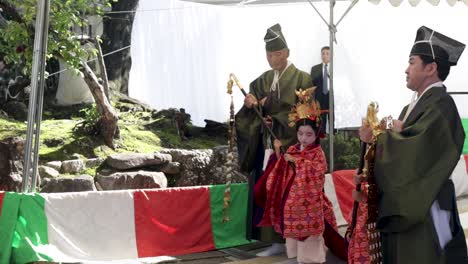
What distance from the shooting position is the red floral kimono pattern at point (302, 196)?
3760mm

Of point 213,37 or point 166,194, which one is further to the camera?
point 213,37

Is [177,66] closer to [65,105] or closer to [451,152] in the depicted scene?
[65,105]

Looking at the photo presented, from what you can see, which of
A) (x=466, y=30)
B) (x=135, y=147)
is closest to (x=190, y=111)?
(x=135, y=147)

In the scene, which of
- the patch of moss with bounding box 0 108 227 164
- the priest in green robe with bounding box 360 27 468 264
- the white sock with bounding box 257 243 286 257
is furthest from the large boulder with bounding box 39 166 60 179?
the priest in green robe with bounding box 360 27 468 264

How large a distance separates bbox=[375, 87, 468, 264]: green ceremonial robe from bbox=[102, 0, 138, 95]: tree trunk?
8621mm

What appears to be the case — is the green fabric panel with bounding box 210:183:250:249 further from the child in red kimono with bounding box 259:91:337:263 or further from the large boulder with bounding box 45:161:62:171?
the large boulder with bounding box 45:161:62:171

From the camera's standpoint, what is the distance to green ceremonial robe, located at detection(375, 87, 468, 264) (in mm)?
2367

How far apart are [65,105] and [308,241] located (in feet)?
23.0

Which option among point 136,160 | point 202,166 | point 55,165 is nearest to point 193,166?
point 202,166

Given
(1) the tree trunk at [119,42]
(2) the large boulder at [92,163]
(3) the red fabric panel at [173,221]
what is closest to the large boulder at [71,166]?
(2) the large boulder at [92,163]

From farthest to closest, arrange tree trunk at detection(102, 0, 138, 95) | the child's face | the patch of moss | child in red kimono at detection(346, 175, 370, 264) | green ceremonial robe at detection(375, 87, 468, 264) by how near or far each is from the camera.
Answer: tree trunk at detection(102, 0, 138, 95) < the patch of moss < the child's face < child in red kimono at detection(346, 175, 370, 264) < green ceremonial robe at detection(375, 87, 468, 264)

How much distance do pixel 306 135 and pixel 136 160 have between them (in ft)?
11.4

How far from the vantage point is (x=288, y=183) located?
3.94 m

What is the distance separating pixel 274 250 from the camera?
453cm
